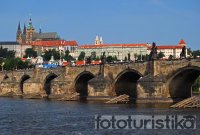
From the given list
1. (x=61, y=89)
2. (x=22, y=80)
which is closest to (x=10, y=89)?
(x=22, y=80)

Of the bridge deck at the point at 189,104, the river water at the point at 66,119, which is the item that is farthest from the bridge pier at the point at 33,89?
the bridge deck at the point at 189,104

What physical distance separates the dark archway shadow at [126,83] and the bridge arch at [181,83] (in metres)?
9.60

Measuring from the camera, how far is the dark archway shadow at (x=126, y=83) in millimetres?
91444

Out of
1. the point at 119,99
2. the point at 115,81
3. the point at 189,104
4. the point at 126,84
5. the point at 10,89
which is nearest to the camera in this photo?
the point at 189,104

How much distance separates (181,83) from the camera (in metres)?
82.2

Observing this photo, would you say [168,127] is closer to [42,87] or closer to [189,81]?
[189,81]

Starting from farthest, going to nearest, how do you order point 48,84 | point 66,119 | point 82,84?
1. point 48,84
2. point 82,84
3. point 66,119

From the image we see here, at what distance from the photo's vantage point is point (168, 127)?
51.8 m

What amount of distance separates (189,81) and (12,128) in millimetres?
36832

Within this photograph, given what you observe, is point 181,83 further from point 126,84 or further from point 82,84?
point 82,84

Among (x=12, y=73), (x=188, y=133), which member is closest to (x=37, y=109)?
(x=188, y=133)

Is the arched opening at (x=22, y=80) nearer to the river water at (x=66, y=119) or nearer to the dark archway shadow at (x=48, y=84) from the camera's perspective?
the dark archway shadow at (x=48, y=84)

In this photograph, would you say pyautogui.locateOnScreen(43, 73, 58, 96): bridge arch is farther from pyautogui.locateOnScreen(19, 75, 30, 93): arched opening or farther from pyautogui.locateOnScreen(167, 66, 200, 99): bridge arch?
pyautogui.locateOnScreen(167, 66, 200, 99): bridge arch

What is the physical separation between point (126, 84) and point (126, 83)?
0.56ft
